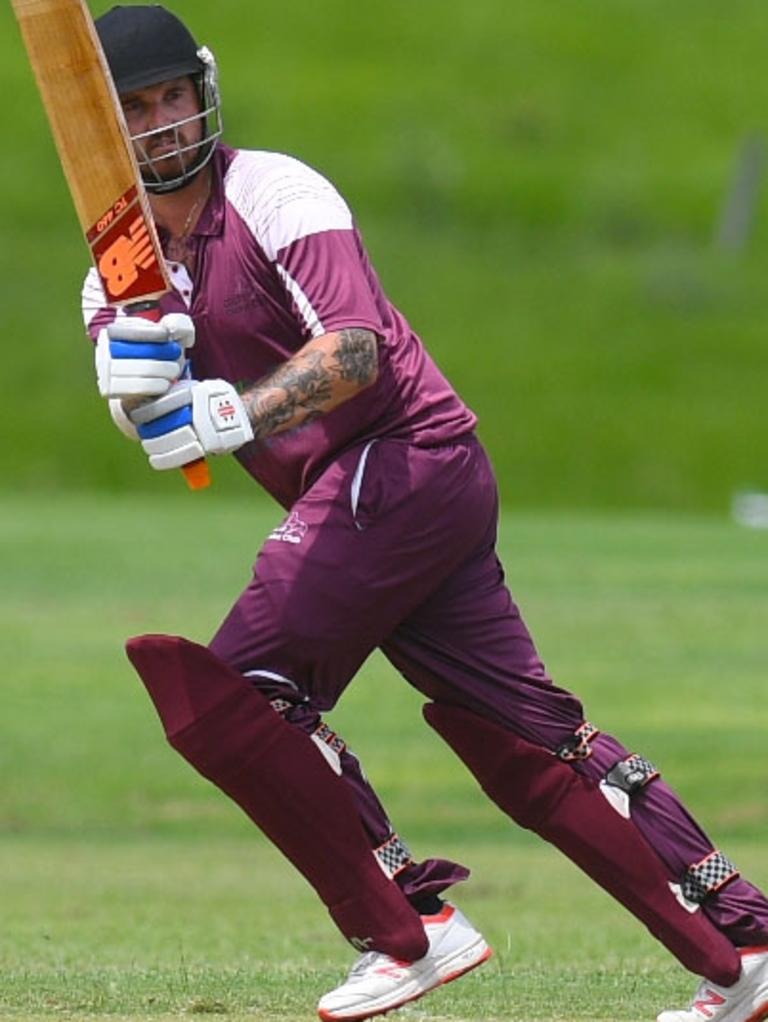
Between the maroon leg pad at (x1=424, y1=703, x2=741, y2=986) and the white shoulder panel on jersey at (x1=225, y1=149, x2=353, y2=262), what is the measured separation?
1103mm

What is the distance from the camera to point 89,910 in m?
8.69

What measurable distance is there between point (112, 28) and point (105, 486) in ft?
108

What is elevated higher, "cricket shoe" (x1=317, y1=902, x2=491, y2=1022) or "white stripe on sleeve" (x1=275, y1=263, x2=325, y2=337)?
"white stripe on sleeve" (x1=275, y1=263, x2=325, y2=337)

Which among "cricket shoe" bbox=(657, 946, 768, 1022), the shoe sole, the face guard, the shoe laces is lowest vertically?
"cricket shoe" bbox=(657, 946, 768, 1022)

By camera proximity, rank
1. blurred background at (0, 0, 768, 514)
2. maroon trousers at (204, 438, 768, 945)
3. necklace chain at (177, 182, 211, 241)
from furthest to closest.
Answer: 1. blurred background at (0, 0, 768, 514)
2. necklace chain at (177, 182, 211, 241)
3. maroon trousers at (204, 438, 768, 945)

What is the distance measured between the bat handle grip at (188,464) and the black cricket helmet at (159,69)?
294mm

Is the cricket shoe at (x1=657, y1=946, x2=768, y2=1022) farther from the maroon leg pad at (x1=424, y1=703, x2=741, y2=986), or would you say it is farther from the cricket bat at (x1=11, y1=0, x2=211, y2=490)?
the cricket bat at (x1=11, y1=0, x2=211, y2=490)

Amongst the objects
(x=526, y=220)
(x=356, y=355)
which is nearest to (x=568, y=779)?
(x=356, y=355)

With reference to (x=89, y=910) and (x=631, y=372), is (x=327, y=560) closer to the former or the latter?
(x=89, y=910)

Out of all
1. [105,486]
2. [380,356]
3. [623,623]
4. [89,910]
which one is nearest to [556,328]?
[105,486]

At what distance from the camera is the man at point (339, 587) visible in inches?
207

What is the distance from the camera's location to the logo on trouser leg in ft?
17.9

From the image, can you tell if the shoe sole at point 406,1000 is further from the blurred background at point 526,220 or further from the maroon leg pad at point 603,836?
the blurred background at point 526,220

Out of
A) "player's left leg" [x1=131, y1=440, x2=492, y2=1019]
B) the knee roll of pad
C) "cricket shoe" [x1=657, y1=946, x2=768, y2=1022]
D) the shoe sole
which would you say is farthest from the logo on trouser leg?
"cricket shoe" [x1=657, y1=946, x2=768, y2=1022]
